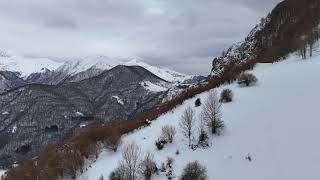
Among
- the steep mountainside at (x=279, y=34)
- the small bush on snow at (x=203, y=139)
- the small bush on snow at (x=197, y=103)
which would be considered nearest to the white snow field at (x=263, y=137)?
the small bush on snow at (x=203, y=139)

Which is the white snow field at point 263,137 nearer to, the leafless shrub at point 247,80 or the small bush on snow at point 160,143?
the small bush on snow at point 160,143

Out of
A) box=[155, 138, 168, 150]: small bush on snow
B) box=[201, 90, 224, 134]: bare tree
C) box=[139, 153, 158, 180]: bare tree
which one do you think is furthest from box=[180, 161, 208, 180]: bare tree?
box=[155, 138, 168, 150]: small bush on snow

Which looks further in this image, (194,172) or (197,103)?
(197,103)

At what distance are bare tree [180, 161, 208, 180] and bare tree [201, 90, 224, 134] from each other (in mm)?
12623

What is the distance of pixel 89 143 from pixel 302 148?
164ft

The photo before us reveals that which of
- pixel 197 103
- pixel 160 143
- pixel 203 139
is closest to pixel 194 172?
pixel 203 139

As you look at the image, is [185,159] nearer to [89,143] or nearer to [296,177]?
[296,177]

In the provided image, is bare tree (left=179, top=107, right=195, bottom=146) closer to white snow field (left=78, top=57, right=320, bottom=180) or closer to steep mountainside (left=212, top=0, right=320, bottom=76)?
white snow field (left=78, top=57, right=320, bottom=180)

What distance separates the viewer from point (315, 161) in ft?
172

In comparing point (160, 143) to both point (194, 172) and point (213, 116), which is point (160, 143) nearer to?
point (213, 116)

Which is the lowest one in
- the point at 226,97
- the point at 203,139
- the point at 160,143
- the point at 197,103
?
the point at 160,143

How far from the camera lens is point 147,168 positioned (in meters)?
66.6

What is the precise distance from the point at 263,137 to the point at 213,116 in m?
11.6

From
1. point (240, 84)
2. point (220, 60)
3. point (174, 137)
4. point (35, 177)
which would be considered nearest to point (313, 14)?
point (220, 60)
